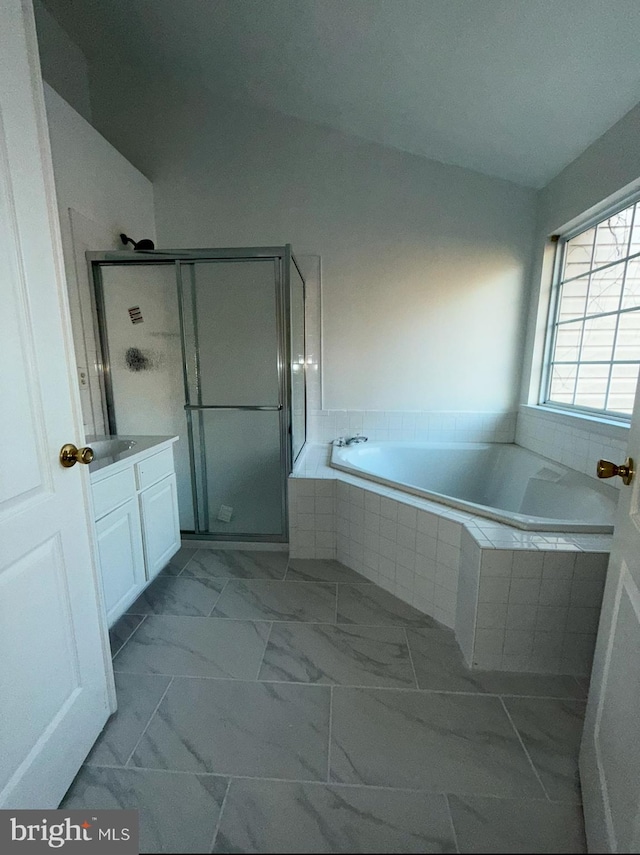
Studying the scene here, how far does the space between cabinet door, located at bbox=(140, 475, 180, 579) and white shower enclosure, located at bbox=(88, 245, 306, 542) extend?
1.37 ft

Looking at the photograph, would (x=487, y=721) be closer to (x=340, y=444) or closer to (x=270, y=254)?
(x=340, y=444)

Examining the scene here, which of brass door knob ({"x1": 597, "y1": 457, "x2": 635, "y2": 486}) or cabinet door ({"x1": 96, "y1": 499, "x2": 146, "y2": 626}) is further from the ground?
brass door knob ({"x1": 597, "y1": 457, "x2": 635, "y2": 486})

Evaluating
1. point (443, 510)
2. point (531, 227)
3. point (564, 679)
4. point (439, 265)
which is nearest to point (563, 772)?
point (564, 679)

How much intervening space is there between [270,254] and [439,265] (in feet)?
4.29

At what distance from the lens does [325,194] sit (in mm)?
2557

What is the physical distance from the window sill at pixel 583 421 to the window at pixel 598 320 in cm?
7

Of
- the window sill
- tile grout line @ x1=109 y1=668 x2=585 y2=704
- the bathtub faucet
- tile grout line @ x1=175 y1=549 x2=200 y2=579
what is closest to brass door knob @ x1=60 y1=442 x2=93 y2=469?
tile grout line @ x1=109 y1=668 x2=585 y2=704

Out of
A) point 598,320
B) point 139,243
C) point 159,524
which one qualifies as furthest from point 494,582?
point 139,243

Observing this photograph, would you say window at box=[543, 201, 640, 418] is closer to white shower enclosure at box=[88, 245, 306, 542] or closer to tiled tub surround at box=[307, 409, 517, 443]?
tiled tub surround at box=[307, 409, 517, 443]

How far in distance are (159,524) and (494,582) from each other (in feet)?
5.05

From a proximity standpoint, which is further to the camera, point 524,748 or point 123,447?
point 123,447

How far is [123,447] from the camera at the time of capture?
72.2 inches

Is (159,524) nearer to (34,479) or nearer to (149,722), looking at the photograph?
(149,722)

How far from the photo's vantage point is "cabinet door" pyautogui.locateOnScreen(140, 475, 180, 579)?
1684 millimetres
